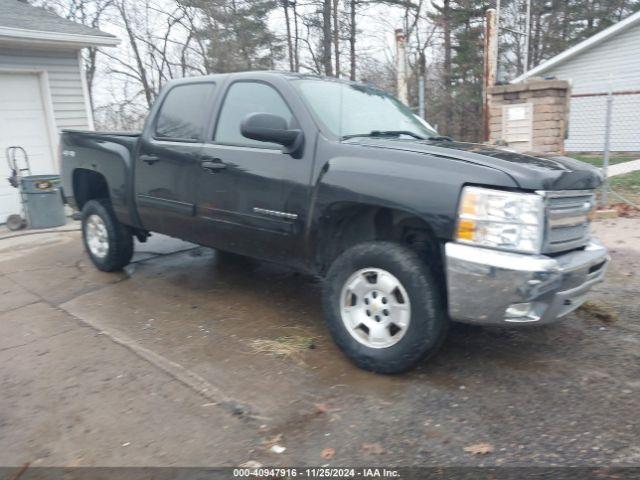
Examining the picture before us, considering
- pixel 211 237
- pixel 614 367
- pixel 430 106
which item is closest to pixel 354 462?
pixel 614 367

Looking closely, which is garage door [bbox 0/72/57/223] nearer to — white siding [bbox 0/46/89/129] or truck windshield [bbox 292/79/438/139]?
white siding [bbox 0/46/89/129]

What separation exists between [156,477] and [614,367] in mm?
2885

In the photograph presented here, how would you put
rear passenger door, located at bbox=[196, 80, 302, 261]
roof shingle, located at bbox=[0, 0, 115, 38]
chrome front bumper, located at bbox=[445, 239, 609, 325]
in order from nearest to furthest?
chrome front bumper, located at bbox=[445, 239, 609, 325]
rear passenger door, located at bbox=[196, 80, 302, 261]
roof shingle, located at bbox=[0, 0, 115, 38]

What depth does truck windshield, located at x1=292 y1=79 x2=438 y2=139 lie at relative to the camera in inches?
159

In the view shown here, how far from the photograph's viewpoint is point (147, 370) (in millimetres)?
3703

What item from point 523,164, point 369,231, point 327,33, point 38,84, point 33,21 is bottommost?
point 369,231

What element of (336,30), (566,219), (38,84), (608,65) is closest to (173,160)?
(566,219)

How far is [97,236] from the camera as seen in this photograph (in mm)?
6039

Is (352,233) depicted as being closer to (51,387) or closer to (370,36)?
(51,387)

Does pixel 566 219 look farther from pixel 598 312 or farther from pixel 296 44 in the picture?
pixel 296 44

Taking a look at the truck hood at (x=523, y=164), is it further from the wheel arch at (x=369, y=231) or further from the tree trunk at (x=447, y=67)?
the tree trunk at (x=447, y=67)

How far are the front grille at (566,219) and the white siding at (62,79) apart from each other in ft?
32.6

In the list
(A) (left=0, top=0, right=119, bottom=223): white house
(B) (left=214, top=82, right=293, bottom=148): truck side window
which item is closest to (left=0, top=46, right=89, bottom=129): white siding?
(A) (left=0, top=0, right=119, bottom=223): white house

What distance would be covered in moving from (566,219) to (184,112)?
135 inches
